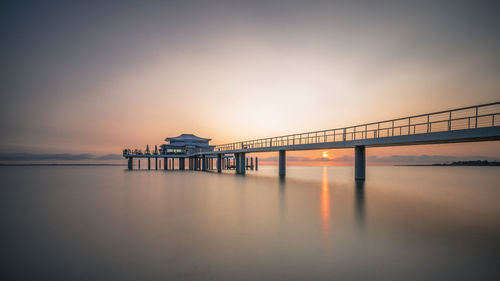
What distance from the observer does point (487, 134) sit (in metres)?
11.4

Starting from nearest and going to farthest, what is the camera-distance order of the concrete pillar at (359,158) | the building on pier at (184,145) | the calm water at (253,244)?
the calm water at (253,244)
the concrete pillar at (359,158)
the building on pier at (184,145)

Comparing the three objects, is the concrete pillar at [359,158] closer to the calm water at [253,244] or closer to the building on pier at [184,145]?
the calm water at [253,244]

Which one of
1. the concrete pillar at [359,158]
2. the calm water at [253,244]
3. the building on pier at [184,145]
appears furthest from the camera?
the building on pier at [184,145]

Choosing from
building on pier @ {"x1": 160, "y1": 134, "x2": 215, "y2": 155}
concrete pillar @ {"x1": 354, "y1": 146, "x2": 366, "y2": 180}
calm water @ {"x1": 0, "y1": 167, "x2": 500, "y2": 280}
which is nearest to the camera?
calm water @ {"x1": 0, "y1": 167, "x2": 500, "y2": 280}

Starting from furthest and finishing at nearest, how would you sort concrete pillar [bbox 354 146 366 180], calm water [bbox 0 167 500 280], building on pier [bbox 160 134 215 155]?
building on pier [bbox 160 134 215 155], concrete pillar [bbox 354 146 366 180], calm water [bbox 0 167 500 280]

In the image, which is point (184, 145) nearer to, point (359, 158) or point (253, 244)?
point (359, 158)

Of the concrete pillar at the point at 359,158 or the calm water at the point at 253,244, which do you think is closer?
the calm water at the point at 253,244

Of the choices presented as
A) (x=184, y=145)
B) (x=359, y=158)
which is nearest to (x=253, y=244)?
(x=359, y=158)

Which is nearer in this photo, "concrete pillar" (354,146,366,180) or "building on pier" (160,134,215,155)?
"concrete pillar" (354,146,366,180)

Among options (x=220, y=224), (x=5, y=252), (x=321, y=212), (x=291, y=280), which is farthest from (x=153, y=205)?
(x=291, y=280)

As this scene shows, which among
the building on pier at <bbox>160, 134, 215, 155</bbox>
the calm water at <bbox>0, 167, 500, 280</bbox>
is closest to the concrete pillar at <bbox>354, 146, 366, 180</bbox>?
the calm water at <bbox>0, 167, 500, 280</bbox>

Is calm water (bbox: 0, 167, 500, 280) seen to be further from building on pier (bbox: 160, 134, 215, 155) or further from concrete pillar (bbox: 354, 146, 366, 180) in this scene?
building on pier (bbox: 160, 134, 215, 155)

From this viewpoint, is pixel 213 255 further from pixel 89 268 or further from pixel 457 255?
pixel 457 255

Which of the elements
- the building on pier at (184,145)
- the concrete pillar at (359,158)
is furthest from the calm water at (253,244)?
the building on pier at (184,145)
